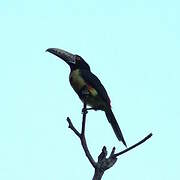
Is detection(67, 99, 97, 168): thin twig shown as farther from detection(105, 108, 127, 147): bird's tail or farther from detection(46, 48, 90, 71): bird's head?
detection(46, 48, 90, 71): bird's head

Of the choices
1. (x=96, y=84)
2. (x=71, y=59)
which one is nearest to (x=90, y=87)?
(x=96, y=84)

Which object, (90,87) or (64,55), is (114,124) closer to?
(90,87)

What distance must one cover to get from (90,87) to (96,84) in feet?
0.31

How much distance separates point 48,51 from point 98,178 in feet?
9.55

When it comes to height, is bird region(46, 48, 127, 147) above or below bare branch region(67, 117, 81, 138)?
above

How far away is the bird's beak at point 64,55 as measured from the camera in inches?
232

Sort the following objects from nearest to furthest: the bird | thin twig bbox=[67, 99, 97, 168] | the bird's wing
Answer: thin twig bbox=[67, 99, 97, 168]
the bird
the bird's wing

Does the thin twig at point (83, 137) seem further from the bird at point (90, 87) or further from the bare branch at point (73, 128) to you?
the bird at point (90, 87)

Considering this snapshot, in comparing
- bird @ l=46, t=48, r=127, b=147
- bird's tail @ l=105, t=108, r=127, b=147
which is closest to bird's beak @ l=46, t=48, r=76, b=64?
bird @ l=46, t=48, r=127, b=147

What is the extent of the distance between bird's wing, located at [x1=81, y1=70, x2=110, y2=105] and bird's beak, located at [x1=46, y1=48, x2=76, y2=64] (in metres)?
0.24

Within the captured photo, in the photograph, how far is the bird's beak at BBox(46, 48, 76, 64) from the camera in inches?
232

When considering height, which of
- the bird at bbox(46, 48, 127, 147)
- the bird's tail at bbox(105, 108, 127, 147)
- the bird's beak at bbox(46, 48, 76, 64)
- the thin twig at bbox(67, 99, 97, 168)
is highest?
the bird's beak at bbox(46, 48, 76, 64)

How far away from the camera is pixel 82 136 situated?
12.8 feet

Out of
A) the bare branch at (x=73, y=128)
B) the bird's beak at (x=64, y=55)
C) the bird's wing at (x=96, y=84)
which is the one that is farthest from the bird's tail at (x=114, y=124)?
the bare branch at (x=73, y=128)
